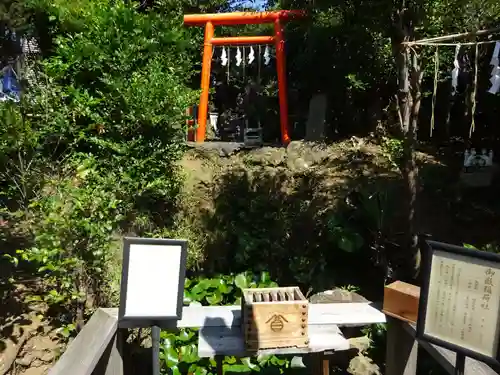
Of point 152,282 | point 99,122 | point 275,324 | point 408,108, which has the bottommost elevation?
point 275,324

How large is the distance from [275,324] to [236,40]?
19.2 ft

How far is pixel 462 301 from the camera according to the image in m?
1.67

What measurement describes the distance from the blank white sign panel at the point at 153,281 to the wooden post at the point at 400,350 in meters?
1.21

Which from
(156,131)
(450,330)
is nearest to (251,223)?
(156,131)

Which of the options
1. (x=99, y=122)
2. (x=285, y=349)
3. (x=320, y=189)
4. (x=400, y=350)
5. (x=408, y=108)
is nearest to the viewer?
(x=285, y=349)

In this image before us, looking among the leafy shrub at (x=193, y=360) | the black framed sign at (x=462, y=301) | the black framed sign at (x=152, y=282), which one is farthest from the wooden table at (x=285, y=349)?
the leafy shrub at (x=193, y=360)

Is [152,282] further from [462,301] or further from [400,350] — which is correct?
[400,350]

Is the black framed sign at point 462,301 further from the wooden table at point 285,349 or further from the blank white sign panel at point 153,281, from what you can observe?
the blank white sign panel at point 153,281

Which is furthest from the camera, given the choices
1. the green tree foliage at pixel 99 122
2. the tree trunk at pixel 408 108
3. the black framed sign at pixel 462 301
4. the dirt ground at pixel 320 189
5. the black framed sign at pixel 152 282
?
the green tree foliage at pixel 99 122

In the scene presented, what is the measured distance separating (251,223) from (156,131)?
1567 millimetres

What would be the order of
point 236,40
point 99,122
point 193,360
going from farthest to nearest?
point 236,40, point 99,122, point 193,360

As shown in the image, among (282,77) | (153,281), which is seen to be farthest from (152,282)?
(282,77)

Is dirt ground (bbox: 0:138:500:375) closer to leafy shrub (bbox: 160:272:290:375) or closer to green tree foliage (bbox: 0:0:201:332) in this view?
green tree foliage (bbox: 0:0:201:332)

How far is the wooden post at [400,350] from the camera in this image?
247cm
